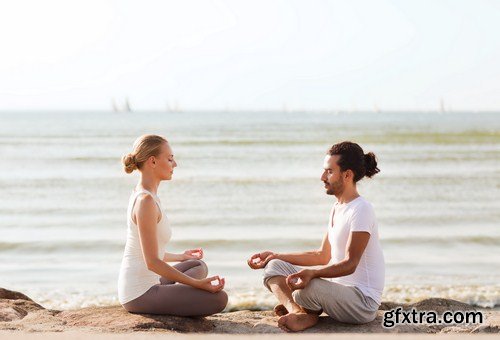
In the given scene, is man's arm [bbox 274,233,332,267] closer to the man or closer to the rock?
the man

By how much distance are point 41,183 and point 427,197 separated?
9548 mm

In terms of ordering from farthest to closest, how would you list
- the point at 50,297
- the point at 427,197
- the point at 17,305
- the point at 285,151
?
the point at 285,151 < the point at 427,197 < the point at 50,297 < the point at 17,305

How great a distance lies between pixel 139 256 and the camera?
4492 mm

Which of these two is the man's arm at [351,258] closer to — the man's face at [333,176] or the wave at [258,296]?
the man's face at [333,176]

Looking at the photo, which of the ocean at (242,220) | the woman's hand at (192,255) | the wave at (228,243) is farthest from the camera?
the wave at (228,243)

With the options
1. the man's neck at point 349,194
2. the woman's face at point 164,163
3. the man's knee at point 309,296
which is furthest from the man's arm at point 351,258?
the woman's face at point 164,163

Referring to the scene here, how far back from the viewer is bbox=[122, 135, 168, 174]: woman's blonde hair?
4504 mm

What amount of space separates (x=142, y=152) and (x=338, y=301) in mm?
1507

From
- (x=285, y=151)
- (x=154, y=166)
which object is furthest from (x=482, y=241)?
(x=285, y=151)

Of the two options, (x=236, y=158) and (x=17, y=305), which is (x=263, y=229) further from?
(x=236, y=158)

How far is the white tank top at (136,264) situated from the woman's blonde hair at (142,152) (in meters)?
0.19

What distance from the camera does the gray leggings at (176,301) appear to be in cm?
451

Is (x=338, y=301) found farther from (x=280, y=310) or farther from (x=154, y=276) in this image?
(x=154, y=276)

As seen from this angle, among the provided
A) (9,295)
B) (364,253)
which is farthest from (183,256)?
(9,295)
